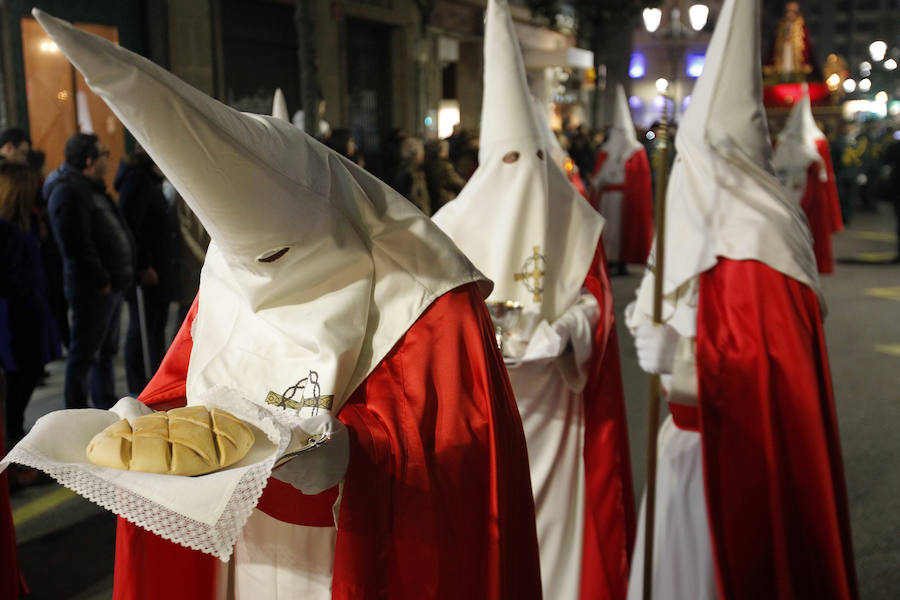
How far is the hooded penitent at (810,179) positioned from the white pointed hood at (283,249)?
35.2 feet

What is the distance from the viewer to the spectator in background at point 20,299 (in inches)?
206

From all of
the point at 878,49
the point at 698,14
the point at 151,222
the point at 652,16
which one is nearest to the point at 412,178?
the point at 151,222

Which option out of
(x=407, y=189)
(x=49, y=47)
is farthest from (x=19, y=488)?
(x=49, y=47)

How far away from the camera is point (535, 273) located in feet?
11.3

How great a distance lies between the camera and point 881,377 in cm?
730

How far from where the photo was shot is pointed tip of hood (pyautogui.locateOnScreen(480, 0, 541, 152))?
352 centimetres

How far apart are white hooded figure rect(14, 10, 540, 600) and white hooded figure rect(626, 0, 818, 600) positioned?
3.91 feet

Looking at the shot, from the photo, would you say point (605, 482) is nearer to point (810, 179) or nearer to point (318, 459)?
point (318, 459)

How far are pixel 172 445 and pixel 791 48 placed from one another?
26.3m

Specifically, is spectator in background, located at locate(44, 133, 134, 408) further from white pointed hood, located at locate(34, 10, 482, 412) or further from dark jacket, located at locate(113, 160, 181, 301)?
white pointed hood, located at locate(34, 10, 482, 412)

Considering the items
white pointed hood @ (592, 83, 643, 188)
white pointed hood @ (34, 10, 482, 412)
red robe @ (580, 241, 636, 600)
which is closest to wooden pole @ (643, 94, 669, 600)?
red robe @ (580, 241, 636, 600)

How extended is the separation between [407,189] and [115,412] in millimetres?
7154

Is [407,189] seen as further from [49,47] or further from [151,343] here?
[49,47]

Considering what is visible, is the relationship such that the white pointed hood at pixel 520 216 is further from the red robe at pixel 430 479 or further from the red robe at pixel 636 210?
the red robe at pixel 636 210
